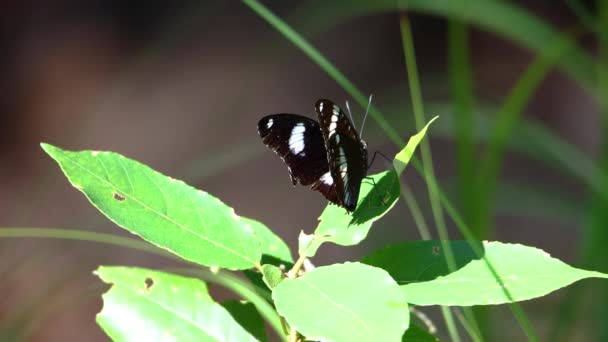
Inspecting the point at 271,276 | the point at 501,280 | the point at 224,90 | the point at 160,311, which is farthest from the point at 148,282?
the point at 224,90

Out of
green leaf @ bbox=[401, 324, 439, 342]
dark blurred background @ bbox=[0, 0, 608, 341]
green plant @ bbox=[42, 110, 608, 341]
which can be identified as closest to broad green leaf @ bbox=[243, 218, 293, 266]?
green plant @ bbox=[42, 110, 608, 341]

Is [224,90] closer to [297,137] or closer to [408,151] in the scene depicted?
[297,137]

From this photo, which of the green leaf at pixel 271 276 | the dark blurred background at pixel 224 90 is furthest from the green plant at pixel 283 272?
the dark blurred background at pixel 224 90

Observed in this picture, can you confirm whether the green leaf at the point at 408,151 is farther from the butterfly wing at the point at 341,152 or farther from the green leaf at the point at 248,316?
the green leaf at the point at 248,316

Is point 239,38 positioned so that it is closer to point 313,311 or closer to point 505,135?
point 505,135

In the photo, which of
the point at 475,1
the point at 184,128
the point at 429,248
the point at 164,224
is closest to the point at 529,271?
the point at 429,248

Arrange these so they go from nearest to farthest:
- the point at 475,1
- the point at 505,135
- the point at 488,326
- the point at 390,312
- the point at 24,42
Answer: the point at 390,312 < the point at 488,326 < the point at 505,135 < the point at 475,1 < the point at 24,42

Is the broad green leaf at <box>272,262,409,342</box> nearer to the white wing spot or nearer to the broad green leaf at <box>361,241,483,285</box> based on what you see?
the broad green leaf at <box>361,241,483,285</box>
